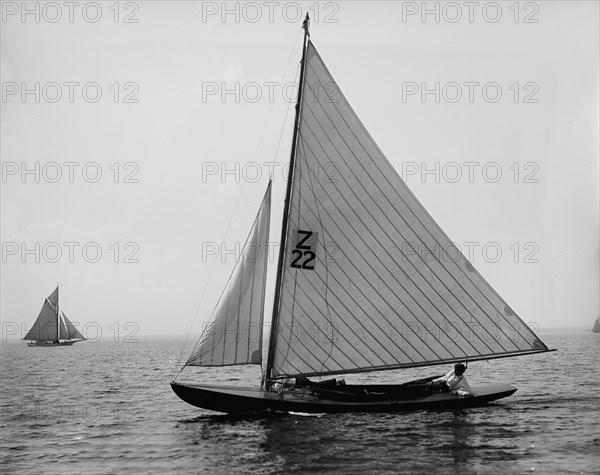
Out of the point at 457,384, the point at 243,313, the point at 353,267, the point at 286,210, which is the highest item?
the point at 286,210

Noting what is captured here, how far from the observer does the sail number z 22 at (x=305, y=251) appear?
25.2 m

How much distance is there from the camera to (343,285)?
990 inches

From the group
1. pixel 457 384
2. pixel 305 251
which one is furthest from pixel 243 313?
pixel 457 384

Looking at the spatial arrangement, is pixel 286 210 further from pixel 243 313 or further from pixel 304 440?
pixel 304 440

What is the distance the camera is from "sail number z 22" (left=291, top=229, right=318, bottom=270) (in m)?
25.2

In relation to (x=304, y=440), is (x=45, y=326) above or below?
below

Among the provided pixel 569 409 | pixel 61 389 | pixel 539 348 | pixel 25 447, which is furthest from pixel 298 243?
pixel 61 389

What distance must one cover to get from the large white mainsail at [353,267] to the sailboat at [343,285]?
0.13 feet

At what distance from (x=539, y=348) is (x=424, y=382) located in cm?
506

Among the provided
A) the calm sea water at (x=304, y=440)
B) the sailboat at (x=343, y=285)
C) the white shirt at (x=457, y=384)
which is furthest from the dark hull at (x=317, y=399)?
the calm sea water at (x=304, y=440)

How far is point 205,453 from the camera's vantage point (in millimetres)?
20906

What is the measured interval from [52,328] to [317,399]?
4302 inches

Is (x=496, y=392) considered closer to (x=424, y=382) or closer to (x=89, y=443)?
(x=424, y=382)

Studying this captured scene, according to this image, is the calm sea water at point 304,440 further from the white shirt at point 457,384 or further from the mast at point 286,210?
the mast at point 286,210
